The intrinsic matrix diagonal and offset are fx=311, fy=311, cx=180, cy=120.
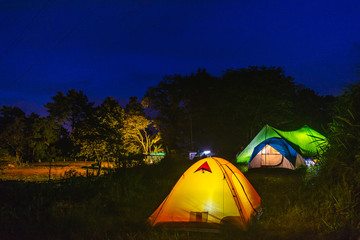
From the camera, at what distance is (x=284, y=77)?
32812 millimetres

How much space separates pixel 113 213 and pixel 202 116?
29.9m

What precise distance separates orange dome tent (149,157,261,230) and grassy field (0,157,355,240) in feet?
1.31

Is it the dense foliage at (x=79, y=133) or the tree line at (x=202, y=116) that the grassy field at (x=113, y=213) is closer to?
the dense foliage at (x=79, y=133)

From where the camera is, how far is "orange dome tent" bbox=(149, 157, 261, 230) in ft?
22.5

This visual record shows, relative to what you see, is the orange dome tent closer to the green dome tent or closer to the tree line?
the green dome tent

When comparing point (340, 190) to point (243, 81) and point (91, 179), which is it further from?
point (243, 81)

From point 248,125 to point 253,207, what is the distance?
25612 millimetres

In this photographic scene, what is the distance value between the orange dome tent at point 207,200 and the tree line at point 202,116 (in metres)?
19.0

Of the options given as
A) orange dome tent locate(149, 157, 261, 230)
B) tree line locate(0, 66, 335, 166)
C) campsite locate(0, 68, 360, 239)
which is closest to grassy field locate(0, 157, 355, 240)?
campsite locate(0, 68, 360, 239)

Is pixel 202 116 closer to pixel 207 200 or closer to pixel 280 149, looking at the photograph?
pixel 280 149

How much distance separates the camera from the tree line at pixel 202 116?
31703 mm

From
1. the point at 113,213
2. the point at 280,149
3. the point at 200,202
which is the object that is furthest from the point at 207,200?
the point at 280,149

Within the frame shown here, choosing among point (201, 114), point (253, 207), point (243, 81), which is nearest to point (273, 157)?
point (253, 207)

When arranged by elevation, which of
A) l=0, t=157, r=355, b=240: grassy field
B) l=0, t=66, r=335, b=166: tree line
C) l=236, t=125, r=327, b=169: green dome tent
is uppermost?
l=0, t=66, r=335, b=166: tree line
